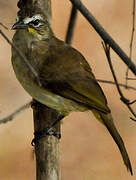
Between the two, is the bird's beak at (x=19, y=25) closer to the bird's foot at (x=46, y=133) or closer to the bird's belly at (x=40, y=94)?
the bird's belly at (x=40, y=94)

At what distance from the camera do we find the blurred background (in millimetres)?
7191

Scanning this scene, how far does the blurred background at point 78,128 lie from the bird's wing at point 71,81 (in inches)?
67.0

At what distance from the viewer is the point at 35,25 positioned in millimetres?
5332

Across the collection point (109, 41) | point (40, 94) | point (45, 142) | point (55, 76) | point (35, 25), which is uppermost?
point (35, 25)

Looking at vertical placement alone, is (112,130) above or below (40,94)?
below

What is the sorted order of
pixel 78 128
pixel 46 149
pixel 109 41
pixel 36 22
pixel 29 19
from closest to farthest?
pixel 109 41, pixel 46 149, pixel 29 19, pixel 36 22, pixel 78 128

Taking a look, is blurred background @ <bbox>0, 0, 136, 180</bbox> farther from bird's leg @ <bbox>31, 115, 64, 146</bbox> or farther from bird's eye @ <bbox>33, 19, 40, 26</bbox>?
bird's eye @ <bbox>33, 19, 40, 26</bbox>

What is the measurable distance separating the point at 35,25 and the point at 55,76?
425 mm

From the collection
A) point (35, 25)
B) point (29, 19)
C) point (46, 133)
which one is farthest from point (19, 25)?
point (46, 133)

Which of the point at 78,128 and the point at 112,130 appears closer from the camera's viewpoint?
the point at 112,130

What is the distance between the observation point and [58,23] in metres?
8.13

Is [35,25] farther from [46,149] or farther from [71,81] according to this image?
[46,149]

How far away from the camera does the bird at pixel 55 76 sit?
5254 mm

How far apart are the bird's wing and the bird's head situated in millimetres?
216
